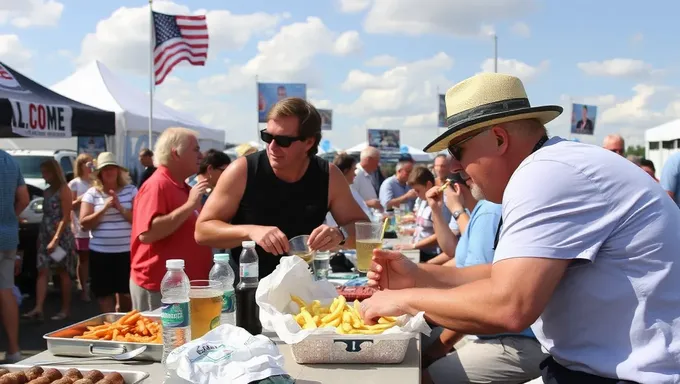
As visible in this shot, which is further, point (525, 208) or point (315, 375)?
point (315, 375)

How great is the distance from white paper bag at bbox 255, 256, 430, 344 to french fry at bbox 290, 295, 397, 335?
1.6 inches

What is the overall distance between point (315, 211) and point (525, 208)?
80.7 inches

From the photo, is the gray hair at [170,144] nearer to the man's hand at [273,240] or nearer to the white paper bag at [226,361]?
the man's hand at [273,240]

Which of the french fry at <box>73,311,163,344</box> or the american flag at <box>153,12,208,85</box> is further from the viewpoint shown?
the american flag at <box>153,12,208,85</box>

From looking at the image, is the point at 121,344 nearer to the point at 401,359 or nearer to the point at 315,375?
the point at 315,375

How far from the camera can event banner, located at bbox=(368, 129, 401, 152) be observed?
39781 millimetres

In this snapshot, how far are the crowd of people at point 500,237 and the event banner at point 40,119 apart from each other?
3403mm

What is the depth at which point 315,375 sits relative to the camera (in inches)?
82.7

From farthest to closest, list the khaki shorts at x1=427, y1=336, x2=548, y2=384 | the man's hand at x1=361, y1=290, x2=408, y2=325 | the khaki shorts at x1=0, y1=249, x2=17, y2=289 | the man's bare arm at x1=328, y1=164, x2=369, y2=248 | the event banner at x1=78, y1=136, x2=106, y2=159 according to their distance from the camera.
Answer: the event banner at x1=78, y1=136, x2=106, y2=159 < the khaki shorts at x1=0, y1=249, x2=17, y2=289 < the man's bare arm at x1=328, y1=164, x2=369, y2=248 < the khaki shorts at x1=427, y1=336, x2=548, y2=384 < the man's hand at x1=361, y1=290, x2=408, y2=325

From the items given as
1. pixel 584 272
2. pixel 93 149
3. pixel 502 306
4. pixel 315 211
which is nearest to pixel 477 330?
pixel 502 306

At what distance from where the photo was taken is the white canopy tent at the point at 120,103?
13.0 meters

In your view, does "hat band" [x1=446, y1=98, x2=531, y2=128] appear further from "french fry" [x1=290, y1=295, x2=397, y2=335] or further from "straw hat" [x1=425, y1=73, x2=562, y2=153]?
"french fry" [x1=290, y1=295, x2=397, y2=335]

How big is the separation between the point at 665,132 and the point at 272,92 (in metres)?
12.5

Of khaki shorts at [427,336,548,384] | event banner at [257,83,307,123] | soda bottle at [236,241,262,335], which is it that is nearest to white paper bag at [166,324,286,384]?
soda bottle at [236,241,262,335]
